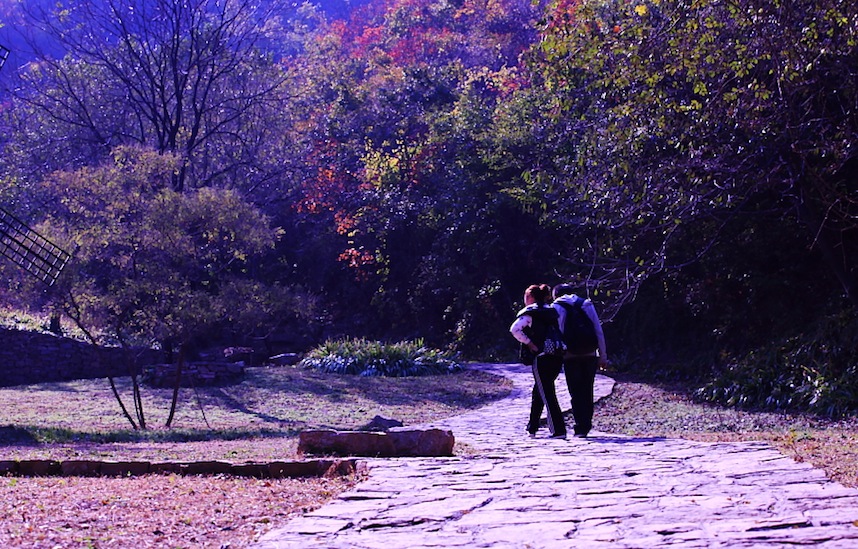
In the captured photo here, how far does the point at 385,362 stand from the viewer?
77.2 feet

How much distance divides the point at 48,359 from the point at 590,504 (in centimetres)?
2385

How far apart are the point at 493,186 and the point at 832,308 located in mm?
11380

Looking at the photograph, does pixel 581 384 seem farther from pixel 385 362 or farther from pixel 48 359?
pixel 48 359

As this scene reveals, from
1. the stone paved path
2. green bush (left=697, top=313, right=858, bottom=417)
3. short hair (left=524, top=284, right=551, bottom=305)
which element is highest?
short hair (left=524, top=284, right=551, bottom=305)

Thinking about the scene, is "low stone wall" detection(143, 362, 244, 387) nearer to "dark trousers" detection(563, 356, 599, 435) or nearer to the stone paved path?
"dark trousers" detection(563, 356, 599, 435)

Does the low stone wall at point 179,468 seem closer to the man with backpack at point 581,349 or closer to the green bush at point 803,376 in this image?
the man with backpack at point 581,349

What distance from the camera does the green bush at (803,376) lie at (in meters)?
14.6

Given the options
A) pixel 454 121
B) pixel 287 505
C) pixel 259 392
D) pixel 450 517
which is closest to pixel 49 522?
pixel 287 505

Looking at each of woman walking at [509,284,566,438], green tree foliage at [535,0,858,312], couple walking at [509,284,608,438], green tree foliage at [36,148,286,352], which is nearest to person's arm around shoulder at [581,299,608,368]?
couple walking at [509,284,608,438]

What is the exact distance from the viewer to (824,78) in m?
12.8

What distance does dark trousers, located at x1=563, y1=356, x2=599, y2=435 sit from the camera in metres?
10.7

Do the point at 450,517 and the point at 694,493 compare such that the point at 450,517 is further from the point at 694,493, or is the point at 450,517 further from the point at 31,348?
the point at 31,348

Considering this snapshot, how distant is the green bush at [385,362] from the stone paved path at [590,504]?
14659 millimetres

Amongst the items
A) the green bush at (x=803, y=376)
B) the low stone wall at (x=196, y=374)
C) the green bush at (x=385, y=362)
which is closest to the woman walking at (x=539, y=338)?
the green bush at (x=803, y=376)
